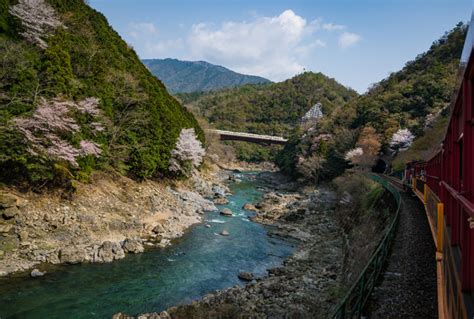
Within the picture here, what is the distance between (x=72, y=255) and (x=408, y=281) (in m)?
13.2

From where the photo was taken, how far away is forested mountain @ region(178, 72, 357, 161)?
309 ft

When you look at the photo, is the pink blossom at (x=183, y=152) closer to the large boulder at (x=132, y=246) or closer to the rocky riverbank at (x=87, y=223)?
the rocky riverbank at (x=87, y=223)

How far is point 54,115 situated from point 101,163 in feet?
18.7

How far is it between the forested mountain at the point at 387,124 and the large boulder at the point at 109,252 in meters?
25.5

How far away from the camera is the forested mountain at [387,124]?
37781 mm

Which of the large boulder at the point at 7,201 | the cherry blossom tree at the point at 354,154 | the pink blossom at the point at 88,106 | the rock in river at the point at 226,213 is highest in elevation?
the pink blossom at the point at 88,106

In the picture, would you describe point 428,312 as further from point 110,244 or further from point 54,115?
point 54,115

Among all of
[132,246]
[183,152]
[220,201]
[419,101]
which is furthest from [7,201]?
[419,101]

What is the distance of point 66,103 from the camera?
18156mm

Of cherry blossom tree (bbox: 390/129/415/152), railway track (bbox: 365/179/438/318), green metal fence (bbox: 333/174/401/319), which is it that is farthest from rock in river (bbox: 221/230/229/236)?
cherry blossom tree (bbox: 390/129/415/152)

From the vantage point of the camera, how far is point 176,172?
32.2 metres

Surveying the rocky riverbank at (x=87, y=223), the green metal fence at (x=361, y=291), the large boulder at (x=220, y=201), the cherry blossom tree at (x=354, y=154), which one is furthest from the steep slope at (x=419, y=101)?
the green metal fence at (x=361, y=291)

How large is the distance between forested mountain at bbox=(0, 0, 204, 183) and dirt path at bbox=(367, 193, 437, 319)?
15.7m

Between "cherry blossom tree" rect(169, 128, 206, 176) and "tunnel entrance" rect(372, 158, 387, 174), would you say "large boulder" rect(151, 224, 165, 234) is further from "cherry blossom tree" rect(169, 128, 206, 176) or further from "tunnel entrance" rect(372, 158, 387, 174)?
"tunnel entrance" rect(372, 158, 387, 174)
